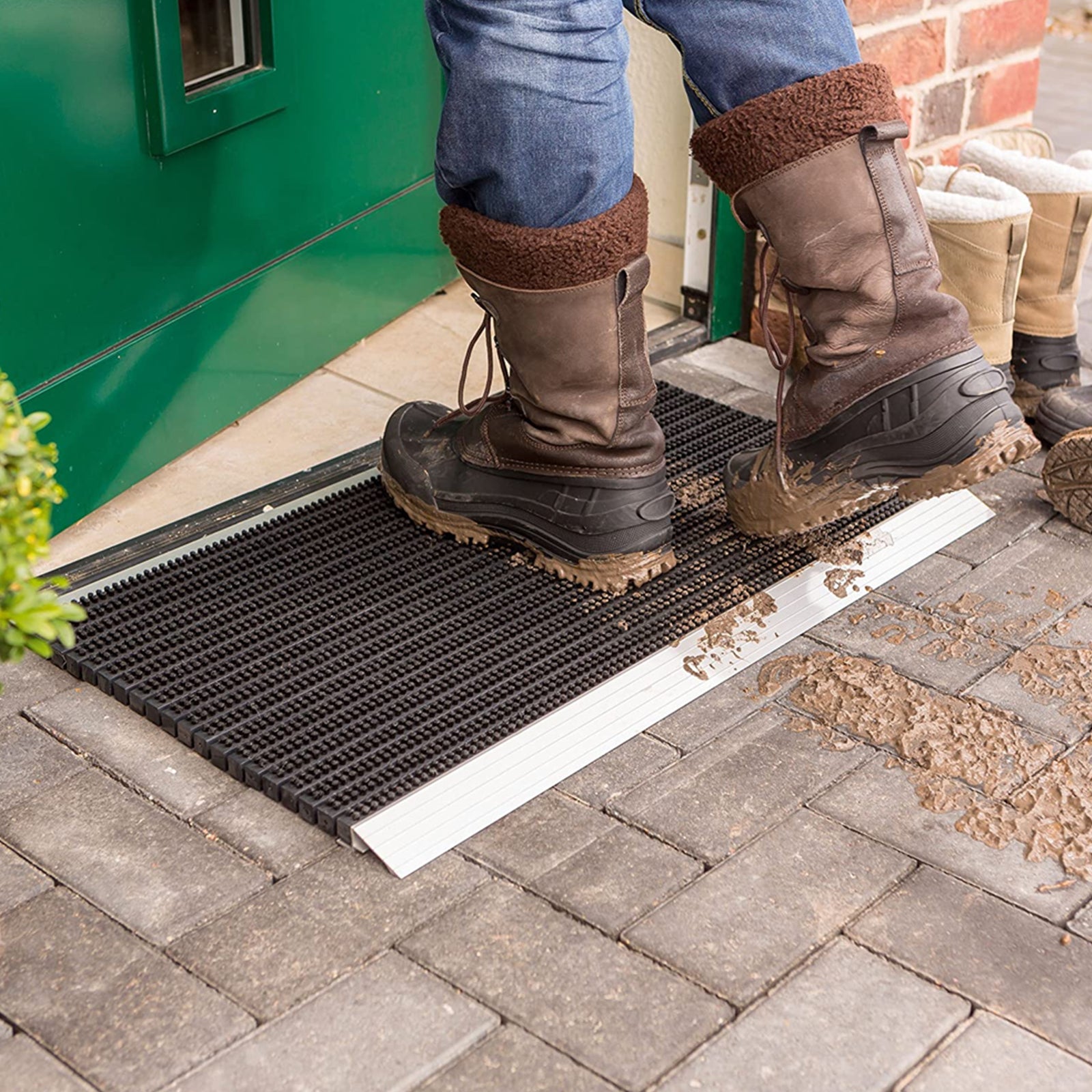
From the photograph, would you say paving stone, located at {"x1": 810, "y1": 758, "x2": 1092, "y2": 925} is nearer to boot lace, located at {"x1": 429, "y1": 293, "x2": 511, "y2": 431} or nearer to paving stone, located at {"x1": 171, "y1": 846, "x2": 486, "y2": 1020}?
paving stone, located at {"x1": 171, "y1": 846, "x2": 486, "y2": 1020}

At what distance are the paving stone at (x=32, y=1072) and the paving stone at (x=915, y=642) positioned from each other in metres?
1.07

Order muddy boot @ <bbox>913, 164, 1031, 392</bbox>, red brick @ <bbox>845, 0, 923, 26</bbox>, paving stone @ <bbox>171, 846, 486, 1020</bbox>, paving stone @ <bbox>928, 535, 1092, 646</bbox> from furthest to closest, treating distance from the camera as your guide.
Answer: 1. red brick @ <bbox>845, 0, 923, 26</bbox>
2. muddy boot @ <bbox>913, 164, 1031, 392</bbox>
3. paving stone @ <bbox>928, 535, 1092, 646</bbox>
4. paving stone @ <bbox>171, 846, 486, 1020</bbox>

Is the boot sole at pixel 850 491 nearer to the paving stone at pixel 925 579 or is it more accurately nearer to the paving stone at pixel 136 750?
the paving stone at pixel 925 579

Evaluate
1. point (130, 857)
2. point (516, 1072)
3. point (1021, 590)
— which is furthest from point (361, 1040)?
point (1021, 590)

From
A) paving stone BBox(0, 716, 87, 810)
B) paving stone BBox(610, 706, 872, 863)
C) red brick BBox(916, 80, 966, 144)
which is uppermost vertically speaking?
red brick BBox(916, 80, 966, 144)

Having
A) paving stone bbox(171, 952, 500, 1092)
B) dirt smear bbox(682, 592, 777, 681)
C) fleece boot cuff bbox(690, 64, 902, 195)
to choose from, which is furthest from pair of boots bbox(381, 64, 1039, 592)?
paving stone bbox(171, 952, 500, 1092)

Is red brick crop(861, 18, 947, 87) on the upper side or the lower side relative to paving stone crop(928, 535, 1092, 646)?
upper

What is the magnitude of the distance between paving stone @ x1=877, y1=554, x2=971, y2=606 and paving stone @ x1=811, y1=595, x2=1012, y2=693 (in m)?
0.02

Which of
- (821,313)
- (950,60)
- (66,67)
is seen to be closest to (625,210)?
(821,313)

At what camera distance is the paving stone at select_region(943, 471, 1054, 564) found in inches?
81.0

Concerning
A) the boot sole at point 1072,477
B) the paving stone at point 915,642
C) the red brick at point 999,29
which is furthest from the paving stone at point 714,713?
the red brick at point 999,29

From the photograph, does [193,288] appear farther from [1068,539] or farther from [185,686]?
[1068,539]

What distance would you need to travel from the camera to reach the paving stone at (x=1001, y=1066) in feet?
3.95

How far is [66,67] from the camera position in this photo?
1886 mm
